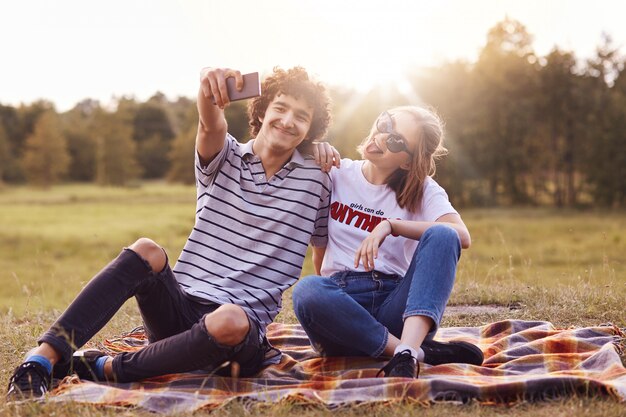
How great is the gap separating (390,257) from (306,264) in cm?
1338

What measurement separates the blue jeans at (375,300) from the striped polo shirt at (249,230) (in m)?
0.21

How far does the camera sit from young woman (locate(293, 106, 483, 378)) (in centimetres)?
375

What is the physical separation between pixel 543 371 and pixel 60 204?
39100 mm

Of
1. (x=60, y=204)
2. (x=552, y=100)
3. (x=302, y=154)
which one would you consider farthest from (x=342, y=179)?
(x=60, y=204)

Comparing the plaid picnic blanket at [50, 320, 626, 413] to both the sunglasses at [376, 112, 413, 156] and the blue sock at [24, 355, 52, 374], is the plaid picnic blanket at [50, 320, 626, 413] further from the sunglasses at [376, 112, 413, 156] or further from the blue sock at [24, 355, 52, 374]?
the sunglasses at [376, 112, 413, 156]

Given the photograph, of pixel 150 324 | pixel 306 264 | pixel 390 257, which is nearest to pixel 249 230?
pixel 150 324

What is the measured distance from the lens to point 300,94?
13.8ft

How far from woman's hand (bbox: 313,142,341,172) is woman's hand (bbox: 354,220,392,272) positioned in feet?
1.82

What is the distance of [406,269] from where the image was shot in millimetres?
4266

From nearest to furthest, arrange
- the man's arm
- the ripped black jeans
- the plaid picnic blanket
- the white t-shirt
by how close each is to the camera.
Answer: the plaid picnic blanket → the ripped black jeans → the man's arm → the white t-shirt

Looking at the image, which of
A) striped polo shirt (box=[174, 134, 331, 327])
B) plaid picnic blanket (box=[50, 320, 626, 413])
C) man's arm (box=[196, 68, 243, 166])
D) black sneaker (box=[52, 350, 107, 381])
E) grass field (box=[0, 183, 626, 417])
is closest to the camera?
plaid picnic blanket (box=[50, 320, 626, 413])

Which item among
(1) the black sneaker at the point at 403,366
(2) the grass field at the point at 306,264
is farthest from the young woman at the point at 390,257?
(2) the grass field at the point at 306,264

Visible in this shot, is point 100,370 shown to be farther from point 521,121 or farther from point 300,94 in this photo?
point 521,121

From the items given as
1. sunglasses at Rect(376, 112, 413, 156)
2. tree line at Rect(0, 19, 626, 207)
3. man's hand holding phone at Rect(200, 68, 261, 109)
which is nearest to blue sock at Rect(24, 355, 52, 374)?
man's hand holding phone at Rect(200, 68, 261, 109)
